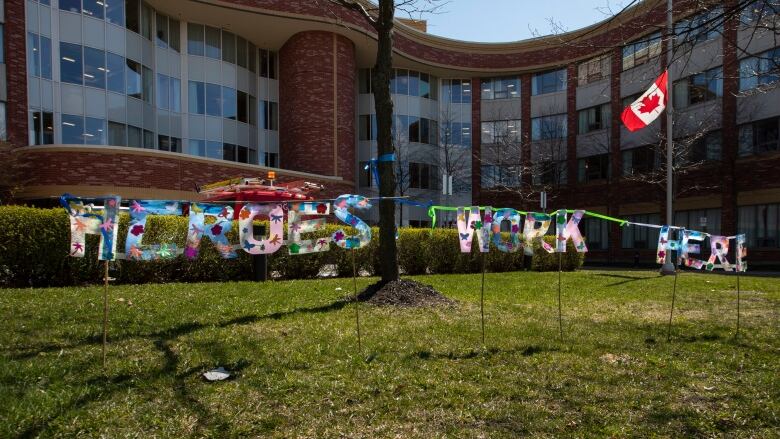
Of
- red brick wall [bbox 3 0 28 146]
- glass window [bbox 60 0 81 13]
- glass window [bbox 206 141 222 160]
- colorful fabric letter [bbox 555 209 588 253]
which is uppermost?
glass window [bbox 60 0 81 13]

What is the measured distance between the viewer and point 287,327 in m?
6.52

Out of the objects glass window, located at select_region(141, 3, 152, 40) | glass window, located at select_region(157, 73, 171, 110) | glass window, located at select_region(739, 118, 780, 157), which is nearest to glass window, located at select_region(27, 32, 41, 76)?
glass window, located at select_region(141, 3, 152, 40)

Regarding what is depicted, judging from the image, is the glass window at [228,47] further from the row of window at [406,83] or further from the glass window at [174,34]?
the row of window at [406,83]

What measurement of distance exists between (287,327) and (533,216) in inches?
157

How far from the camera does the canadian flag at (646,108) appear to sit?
11203 mm

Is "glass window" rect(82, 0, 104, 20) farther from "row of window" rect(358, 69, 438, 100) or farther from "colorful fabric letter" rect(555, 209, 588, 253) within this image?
"colorful fabric letter" rect(555, 209, 588, 253)

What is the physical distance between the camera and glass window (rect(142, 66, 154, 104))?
23.8 meters

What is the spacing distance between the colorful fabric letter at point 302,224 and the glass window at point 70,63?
1932 centimetres

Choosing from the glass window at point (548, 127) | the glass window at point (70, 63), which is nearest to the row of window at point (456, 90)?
the glass window at point (548, 127)

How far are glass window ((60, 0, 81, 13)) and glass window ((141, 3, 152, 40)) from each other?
117 inches

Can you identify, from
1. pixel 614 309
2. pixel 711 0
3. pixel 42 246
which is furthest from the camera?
pixel 42 246

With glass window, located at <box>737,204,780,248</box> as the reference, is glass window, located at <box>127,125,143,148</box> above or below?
above

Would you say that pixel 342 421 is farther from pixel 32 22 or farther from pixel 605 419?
pixel 32 22

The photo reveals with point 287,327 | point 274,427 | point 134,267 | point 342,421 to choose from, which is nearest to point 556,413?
point 342,421
